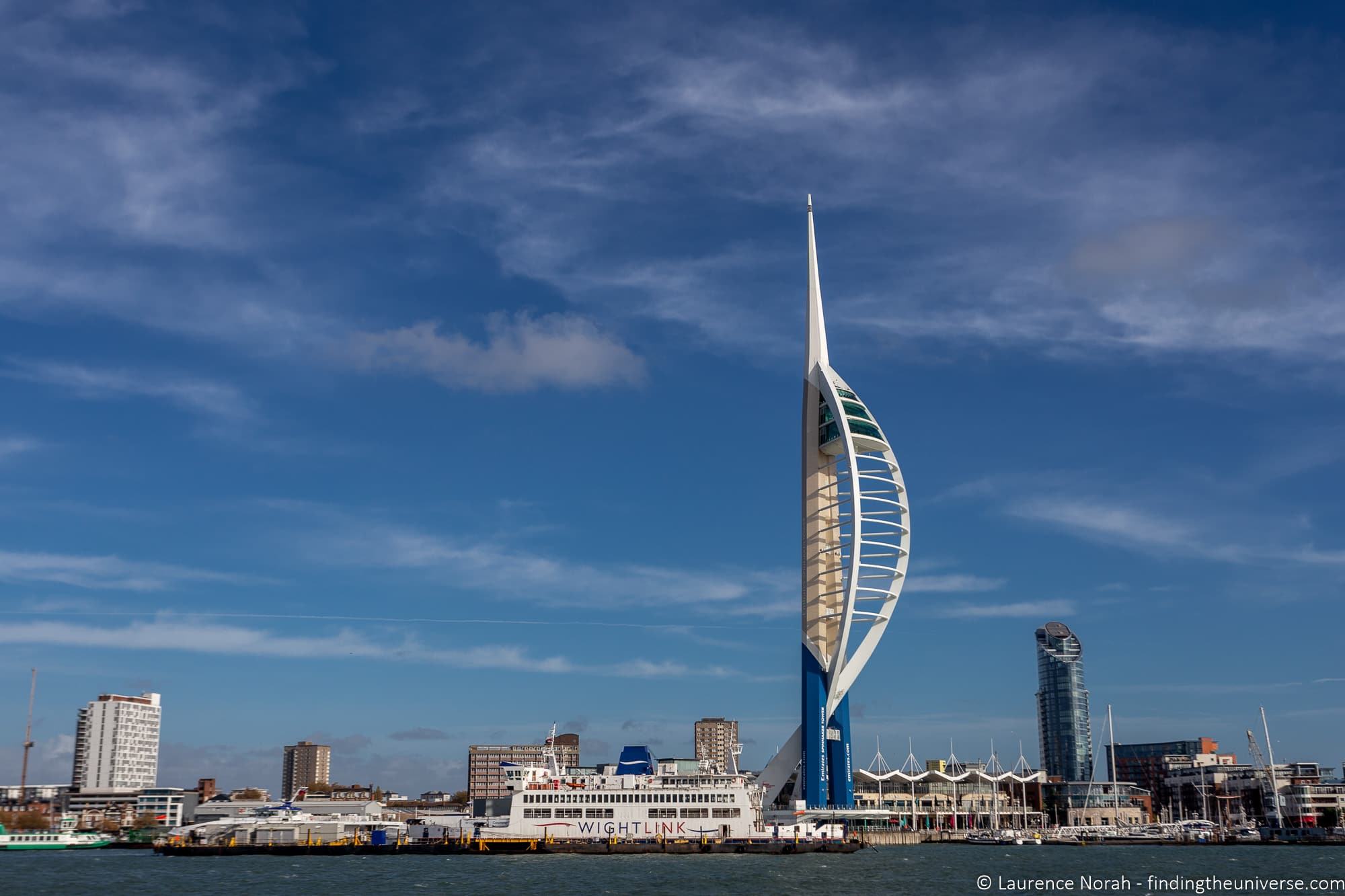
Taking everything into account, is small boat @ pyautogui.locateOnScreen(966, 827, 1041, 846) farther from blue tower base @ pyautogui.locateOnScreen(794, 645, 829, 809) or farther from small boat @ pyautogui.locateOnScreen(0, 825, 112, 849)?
small boat @ pyautogui.locateOnScreen(0, 825, 112, 849)

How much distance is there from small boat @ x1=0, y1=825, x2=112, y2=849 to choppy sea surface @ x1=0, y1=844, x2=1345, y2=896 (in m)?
19.9

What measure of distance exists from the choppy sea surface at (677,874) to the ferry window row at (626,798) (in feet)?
12.1

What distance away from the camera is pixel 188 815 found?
505 feet

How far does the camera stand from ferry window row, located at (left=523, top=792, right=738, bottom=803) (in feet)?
263

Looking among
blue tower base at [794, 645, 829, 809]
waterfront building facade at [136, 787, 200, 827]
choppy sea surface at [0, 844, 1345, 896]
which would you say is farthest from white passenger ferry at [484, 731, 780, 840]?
waterfront building facade at [136, 787, 200, 827]

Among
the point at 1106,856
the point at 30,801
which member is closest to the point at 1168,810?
the point at 1106,856

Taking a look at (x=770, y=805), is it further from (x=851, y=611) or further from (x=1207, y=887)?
(x=1207, y=887)

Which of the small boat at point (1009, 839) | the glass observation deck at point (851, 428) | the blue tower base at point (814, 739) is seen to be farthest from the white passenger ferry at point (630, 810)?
the small boat at point (1009, 839)

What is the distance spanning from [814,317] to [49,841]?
268ft

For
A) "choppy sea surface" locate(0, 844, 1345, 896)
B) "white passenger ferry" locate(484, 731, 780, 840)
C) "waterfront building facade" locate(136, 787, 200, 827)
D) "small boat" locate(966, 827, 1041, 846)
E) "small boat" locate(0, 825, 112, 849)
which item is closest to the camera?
"choppy sea surface" locate(0, 844, 1345, 896)

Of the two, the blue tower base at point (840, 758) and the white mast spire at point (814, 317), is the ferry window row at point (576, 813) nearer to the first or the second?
the blue tower base at point (840, 758)

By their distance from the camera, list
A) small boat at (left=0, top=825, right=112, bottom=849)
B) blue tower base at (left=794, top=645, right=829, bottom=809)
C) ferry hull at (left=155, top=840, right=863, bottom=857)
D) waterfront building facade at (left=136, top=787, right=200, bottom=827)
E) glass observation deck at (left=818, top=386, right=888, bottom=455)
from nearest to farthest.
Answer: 1. ferry hull at (left=155, top=840, right=863, bottom=857)
2. blue tower base at (left=794, top=645, right=829, bottom=809)
3. glass observation deck at (left=818, top=386, right=888, bottom=455)
4. small boat at (left=0, top=825, right=112, bottom=849)
5. waterfront building facade at (left=136, top=787, right=200, bottom=827)

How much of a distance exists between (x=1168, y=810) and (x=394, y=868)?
128 metres

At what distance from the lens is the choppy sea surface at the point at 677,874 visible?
191 feet
